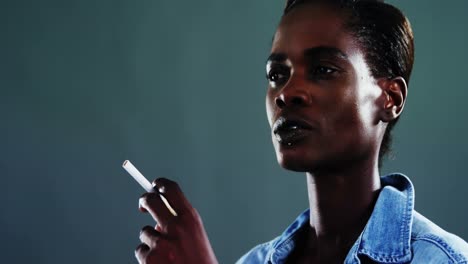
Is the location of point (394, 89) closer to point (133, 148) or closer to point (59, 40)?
point (133, 148)

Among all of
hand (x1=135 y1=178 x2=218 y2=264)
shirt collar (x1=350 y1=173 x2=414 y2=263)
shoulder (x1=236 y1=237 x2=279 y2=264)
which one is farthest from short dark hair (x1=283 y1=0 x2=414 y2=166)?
hand (x1=135 y1=178 x2=218 y2=264)

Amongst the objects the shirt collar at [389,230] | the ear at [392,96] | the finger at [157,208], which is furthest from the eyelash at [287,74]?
the finger at [157,208]

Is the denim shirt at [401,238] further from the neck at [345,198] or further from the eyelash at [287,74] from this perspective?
the eyelash at [287,74]

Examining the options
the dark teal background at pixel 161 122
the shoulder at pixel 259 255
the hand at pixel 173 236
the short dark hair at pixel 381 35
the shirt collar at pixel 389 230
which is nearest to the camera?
the hand at pixel 173 236

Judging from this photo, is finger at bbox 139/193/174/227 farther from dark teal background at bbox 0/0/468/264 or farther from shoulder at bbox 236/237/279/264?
dark teal background at bbox 0/0/468/264

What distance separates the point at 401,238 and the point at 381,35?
367mm

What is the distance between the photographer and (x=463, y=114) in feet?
6.78

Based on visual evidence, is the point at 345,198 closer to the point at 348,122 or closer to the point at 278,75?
the point at 348,122

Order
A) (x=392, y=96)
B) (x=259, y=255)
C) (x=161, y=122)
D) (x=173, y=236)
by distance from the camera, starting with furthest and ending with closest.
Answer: (x=161, y=122) < (x=259, y=255) < (x=392, y=96) < (x=173, y=236)

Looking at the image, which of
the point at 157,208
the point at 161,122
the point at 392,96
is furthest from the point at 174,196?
the point at 161,122

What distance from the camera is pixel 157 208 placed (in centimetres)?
77

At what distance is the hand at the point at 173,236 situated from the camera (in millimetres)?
738

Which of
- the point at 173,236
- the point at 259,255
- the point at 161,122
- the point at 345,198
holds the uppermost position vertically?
the point at 161,122

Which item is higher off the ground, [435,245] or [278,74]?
[278,74]
